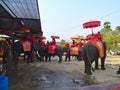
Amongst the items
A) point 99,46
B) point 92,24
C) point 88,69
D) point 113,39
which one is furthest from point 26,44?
point 113,39

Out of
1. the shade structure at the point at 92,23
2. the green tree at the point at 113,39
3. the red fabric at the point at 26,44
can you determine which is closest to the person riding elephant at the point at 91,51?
the shade structure at the point at 92,23

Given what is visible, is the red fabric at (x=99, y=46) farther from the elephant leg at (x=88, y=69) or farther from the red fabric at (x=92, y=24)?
the elephant leg at (x=88, y=69)

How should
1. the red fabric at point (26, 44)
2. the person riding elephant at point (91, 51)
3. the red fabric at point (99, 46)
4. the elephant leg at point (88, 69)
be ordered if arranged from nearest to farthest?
the elephant leg at point (88, 69), the person riding elephant at point (91, 51), the red fabric at point (99, 46), the red fabric at point (26, 44)

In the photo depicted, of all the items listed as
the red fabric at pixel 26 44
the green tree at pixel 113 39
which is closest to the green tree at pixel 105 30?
the green tree at pixel 113 39

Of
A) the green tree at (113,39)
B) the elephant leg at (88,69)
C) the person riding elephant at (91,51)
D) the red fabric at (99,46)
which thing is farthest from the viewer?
the green tree at (113,39)

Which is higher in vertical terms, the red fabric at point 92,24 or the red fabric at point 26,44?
the red fabric at point 92,24

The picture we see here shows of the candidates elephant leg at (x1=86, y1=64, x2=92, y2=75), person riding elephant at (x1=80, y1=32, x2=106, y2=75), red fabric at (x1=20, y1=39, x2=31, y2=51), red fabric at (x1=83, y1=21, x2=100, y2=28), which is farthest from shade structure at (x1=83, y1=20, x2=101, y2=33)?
red fabric at (x1=20, y1=39, x2=31, y2=51)

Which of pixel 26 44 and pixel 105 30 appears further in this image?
A: pixel 105 30

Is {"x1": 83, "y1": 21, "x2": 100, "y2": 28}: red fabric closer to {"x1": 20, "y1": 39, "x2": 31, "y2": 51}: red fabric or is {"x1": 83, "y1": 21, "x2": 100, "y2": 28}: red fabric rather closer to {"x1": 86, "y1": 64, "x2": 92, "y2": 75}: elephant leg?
{"x1": 86, "y1": 64, "x2": 92, "y2": 75}: elephant leg

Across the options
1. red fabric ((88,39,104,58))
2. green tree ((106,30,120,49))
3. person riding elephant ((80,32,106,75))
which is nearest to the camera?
person riding elephant ((80,32,106,75))

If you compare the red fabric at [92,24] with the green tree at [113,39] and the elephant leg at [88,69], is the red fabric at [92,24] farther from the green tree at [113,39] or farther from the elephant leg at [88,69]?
the green tree at [113,39]

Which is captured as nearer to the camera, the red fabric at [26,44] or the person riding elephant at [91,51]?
the person riding elephant at [91,51]

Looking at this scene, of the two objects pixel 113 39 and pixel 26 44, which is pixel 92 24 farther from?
pixel 113 39

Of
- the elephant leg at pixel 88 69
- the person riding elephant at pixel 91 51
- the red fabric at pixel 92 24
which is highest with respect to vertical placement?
the red fabric at pixel 92 24
